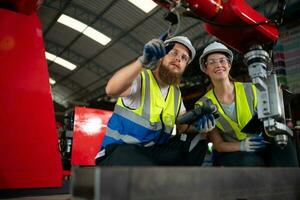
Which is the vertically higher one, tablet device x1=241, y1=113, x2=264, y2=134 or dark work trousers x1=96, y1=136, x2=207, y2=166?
tablet device x1=241, y1=113, x2=264, y2=134

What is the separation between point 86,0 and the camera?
392 inches

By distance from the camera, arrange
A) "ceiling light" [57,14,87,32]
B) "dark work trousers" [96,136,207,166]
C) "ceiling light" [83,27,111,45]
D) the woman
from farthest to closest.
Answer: "ceiling light" [83,27,111,45] < "ceiling light" [57,14,87,32] < the woman < "dark work trousers" [96,136,207,166]

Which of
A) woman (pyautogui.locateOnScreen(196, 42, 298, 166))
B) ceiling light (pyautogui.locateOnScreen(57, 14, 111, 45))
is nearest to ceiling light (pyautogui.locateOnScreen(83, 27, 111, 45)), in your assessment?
ceiling light (pyautogui.locateOnScreen(57, 14, 111, 45))

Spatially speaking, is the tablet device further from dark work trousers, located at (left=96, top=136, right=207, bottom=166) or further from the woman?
dark work trousers, located at (left=96, top=136, right=207, bottom=166)

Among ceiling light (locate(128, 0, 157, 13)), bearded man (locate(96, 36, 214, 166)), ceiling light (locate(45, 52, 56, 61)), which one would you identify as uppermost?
ceiling light (locate(45, 52, 56, 61))

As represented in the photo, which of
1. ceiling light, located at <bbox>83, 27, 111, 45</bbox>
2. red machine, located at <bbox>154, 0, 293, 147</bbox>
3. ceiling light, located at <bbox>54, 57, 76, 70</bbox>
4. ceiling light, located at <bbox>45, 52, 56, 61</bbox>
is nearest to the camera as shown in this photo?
red machine, located at <bbox>154, 0, 293, 147</bbox>

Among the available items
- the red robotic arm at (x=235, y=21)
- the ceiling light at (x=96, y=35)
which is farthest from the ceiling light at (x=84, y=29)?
the red robotic arm at (x=235, y=21)

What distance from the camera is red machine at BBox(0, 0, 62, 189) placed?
1.89 m

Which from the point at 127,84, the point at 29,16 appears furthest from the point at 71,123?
the point at 127,84

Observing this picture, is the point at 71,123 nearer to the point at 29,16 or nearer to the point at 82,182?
the point at 29,16

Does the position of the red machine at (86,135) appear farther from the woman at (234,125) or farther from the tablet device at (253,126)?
the tablet device at (253,126)

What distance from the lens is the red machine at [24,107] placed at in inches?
74.5

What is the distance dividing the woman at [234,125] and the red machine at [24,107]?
111cm

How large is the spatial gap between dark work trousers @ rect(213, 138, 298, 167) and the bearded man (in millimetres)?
186
